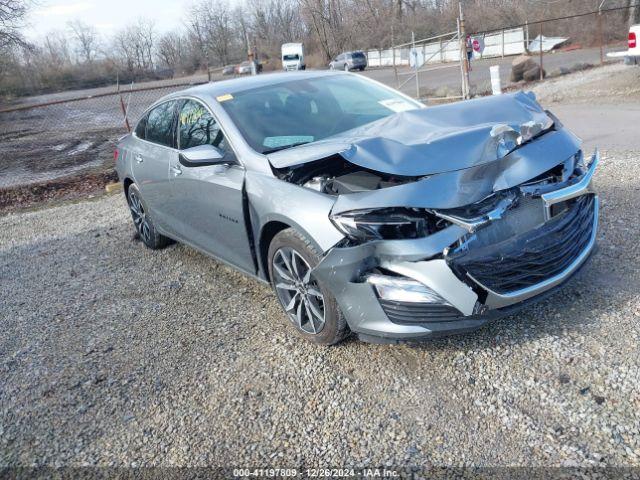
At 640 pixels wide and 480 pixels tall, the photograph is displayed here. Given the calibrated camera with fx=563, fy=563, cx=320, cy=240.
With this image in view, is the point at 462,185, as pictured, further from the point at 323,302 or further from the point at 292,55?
the point at 292,55

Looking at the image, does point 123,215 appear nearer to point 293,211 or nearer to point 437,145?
point 293,211

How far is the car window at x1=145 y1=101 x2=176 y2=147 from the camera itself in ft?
17.2

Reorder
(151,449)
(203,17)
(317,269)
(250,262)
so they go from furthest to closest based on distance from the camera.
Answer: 1. (203,17)
2. (250,262)
3. (317,269)
4. (151,449)

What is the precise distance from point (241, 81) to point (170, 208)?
4.38ft

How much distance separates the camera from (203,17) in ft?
250

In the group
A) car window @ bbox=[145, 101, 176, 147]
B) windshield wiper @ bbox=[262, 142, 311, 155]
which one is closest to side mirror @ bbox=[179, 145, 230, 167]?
windshield wiper @ bbox=[262, 142, 311, 155]

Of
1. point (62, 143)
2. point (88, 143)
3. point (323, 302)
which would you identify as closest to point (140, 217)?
point (323, 302)

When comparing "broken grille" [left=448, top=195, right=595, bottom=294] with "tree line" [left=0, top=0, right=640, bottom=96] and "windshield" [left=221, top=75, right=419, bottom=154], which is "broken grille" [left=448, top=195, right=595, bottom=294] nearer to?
"windshield" [left=221, top=75, right=419, bottom=154]

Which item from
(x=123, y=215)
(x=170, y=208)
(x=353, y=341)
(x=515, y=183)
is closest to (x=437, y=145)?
(x=515, y=183)

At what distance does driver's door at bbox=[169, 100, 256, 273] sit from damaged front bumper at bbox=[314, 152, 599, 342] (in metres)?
1.16

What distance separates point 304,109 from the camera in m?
4.51

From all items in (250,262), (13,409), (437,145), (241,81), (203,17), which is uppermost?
(203,17)

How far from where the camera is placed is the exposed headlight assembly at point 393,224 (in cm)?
303

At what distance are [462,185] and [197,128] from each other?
2509 millimetres
